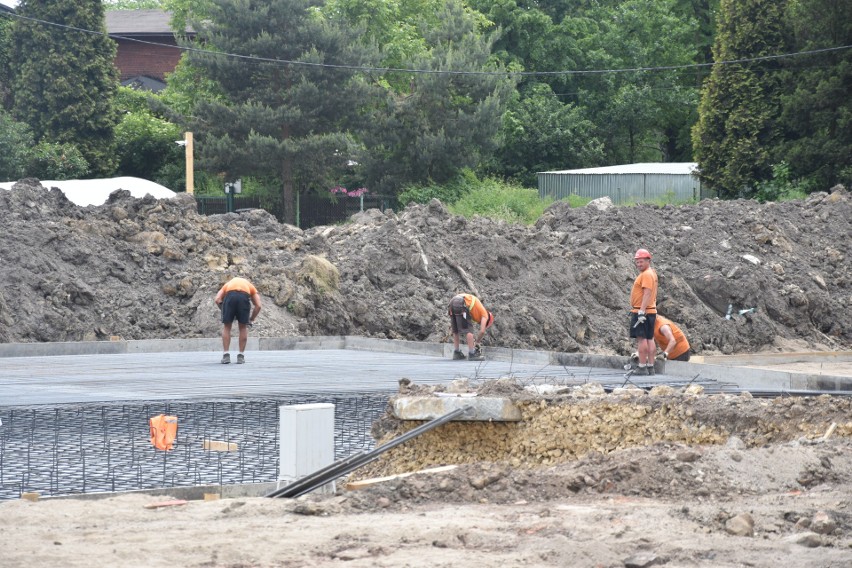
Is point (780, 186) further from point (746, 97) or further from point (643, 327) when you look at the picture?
point (643, 327)

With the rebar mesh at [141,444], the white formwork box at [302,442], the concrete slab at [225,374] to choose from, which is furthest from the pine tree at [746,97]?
the white formwork box at [302,442]

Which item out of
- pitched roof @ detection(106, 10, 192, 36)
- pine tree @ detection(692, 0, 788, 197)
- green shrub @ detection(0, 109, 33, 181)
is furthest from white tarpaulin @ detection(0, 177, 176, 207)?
pitched roof @ detection(106, 10, 192, 36)

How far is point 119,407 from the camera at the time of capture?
9734 millimetres

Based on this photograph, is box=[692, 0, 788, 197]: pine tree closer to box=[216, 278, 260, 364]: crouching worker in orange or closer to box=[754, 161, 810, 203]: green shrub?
box=[754, 161, 810, 203]: green shrub

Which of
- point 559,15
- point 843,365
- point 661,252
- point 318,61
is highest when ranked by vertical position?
point 559,15

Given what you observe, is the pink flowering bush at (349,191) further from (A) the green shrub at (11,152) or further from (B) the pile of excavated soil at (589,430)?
(B) the pile of excavated soil at (589,430)

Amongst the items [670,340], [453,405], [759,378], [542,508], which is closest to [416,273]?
[670,340]

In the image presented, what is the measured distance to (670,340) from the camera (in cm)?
Result: 1331

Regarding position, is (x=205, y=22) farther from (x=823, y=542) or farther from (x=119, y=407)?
(x=823, y=542)

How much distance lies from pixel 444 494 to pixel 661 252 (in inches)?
683

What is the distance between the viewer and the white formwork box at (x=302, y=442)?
23.5ft

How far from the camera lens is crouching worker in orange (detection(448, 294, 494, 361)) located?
567 inches

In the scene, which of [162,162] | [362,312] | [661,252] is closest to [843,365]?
[661,252]

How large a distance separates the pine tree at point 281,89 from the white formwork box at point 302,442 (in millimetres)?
25195
